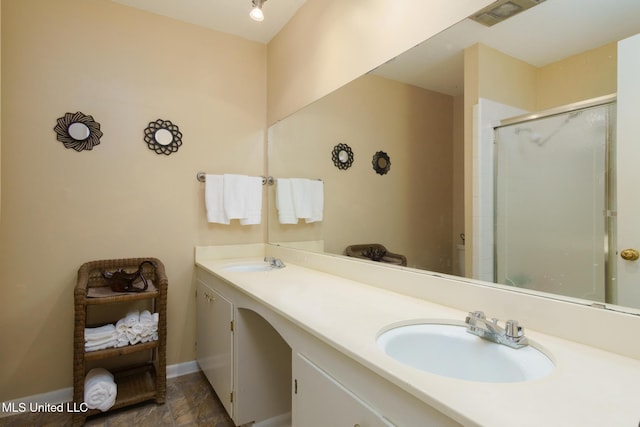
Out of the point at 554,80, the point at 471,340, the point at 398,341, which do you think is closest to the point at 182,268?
the point at 398,341

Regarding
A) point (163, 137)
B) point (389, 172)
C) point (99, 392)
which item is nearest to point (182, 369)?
point (99, 392)

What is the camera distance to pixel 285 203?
94.9 inches

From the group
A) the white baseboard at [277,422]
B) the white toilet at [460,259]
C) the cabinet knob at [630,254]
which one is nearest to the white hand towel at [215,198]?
the white baseboard at [277,422]

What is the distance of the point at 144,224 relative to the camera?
2.19 meters

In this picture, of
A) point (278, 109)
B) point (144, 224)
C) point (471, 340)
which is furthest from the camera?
point (278, 109)

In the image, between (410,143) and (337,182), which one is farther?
(337,182)

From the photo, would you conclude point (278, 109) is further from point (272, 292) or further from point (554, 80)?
point (554, 80)

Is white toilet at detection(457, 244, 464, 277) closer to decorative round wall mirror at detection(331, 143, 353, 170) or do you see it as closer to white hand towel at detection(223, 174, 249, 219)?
decorative round wall mirror at detection(331, 143, 353, 170)

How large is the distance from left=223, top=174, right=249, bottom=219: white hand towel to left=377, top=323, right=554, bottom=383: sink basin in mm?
1638

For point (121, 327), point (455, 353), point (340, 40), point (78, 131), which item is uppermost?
point (340, 40)

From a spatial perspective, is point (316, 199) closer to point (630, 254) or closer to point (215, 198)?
point (215, 198)

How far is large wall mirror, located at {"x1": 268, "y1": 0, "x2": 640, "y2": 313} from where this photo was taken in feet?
3.04

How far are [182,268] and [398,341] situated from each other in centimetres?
179

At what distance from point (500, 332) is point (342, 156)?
4.37 feet
